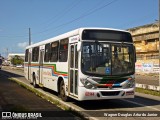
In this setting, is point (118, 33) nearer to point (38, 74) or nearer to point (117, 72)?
point (117, 72)

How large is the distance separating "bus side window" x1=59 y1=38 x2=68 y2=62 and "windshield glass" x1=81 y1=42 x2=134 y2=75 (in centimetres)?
217

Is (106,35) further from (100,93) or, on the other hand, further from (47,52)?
(47,52)

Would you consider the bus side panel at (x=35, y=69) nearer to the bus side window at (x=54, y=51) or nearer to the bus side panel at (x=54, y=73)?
the bus side panel at (x=54, y=73)

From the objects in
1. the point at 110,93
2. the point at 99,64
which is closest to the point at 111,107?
the point at 110,93

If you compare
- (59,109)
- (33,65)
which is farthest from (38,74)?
(59,109)

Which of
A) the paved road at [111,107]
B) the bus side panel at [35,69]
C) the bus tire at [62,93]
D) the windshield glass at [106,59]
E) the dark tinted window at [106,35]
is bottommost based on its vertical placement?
the paved road at [111,107]

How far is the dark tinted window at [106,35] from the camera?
12.1 m

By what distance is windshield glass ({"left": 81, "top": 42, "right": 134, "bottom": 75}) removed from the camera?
1173 cm

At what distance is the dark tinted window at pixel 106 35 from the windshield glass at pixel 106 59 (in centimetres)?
25

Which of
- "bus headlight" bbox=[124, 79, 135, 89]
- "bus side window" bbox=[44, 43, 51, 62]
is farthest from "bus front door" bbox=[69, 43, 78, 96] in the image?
"bus side window" bbox=[44, 43, 51, 62]

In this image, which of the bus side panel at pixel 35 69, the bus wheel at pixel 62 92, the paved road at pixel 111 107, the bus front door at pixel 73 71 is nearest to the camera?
the paved road at pixel 111 107

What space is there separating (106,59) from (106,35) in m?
1.00

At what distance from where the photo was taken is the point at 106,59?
1188cm

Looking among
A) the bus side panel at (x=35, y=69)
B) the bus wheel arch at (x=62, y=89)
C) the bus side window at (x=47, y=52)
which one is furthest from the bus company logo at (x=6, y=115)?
the bus side panel at (x=35, y=69)
